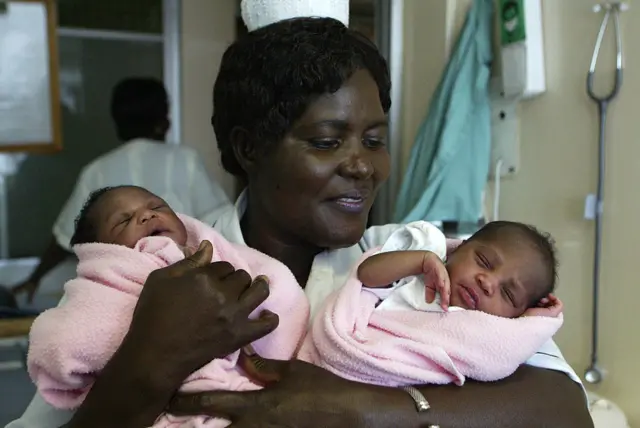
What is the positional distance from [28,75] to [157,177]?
1.16m

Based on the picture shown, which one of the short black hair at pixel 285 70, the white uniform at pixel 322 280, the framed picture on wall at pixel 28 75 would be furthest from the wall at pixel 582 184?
the framed picture on wall at pixel 28 75

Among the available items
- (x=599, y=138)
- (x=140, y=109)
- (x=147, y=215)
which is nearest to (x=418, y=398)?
(x=147, y=215)

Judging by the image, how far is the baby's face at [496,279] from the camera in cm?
100

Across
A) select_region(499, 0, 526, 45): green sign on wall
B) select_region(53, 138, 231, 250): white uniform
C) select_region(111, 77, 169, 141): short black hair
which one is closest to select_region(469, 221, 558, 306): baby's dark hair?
select_region(499, 0, 526, 45): green sign on wall

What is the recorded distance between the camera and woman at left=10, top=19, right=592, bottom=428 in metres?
0.84

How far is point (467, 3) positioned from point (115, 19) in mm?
2071

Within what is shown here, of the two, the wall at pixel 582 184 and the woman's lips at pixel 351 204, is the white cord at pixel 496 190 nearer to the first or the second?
the wall at pixel 582 184

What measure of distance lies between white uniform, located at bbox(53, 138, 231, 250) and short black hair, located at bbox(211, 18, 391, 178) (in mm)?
1178

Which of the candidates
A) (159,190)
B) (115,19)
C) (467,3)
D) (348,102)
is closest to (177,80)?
(115,19)

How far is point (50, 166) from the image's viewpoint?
3230 millimetres

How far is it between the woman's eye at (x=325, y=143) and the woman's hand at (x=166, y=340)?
1.01 feet

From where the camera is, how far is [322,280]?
45.1 inches

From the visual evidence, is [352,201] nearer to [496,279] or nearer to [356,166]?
[356,166]

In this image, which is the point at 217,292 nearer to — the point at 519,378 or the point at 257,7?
the point at 519,378
